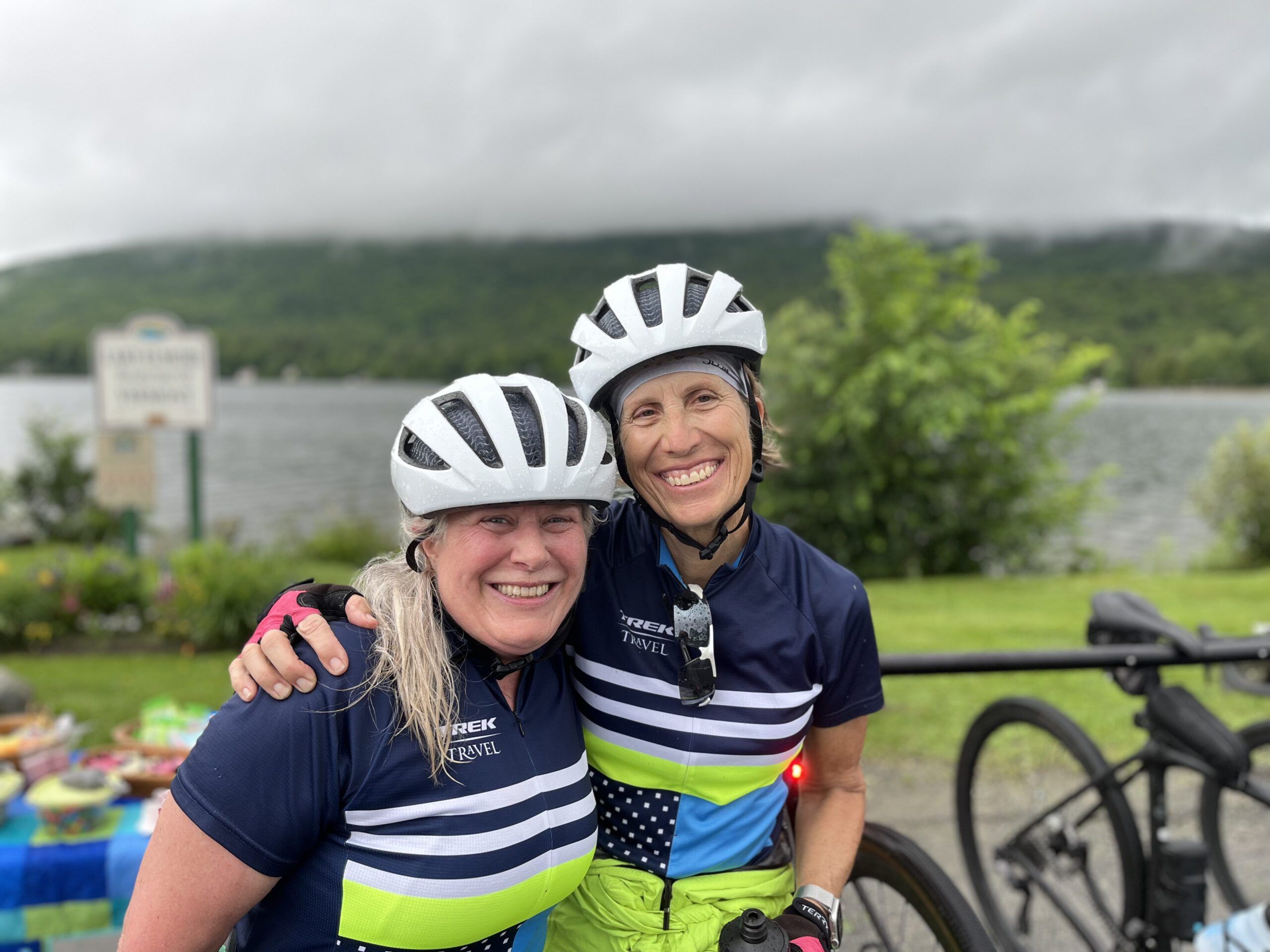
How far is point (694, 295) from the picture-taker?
7.41 ft

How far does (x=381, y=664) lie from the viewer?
Answer: 173cm

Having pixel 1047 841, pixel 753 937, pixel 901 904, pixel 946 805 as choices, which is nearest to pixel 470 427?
pixel 753 937

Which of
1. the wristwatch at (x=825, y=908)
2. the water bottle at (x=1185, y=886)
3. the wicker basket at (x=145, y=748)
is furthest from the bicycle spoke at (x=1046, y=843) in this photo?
the wicker basket at (x=145, y=748)

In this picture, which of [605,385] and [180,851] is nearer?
[180,851]

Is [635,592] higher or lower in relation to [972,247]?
lower

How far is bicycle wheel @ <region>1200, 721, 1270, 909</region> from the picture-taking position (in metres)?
3.90

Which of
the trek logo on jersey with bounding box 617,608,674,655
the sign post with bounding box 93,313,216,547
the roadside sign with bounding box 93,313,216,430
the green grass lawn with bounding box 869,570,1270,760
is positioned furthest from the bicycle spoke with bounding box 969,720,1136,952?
the roadside sign with bounding box 93,313,216,430

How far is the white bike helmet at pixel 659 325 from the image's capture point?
7.00ft

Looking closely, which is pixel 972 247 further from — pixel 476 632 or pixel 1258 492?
pixel 476 632

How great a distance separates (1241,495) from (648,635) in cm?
2204

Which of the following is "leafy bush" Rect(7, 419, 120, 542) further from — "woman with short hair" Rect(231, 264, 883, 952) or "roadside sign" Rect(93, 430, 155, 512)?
"woman with short hair" Rect(231, 264, 883, 952)

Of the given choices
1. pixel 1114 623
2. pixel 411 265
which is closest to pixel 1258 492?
pixel 1114 623

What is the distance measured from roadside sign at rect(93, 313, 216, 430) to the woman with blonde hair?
11599 mm

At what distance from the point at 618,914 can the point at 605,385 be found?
4.31ft
